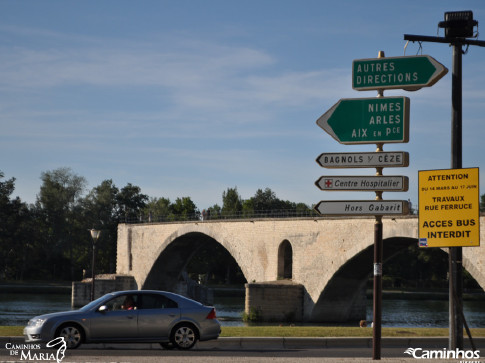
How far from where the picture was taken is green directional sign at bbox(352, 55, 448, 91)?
1273 centimetres

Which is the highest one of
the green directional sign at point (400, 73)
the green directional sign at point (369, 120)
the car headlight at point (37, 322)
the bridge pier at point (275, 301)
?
the green directional sign at point (400, 73)

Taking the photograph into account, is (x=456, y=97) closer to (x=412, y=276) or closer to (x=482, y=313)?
(x=482, y=313)

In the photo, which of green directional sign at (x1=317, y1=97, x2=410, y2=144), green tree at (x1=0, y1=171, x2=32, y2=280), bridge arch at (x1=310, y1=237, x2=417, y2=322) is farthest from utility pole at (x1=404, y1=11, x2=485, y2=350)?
green tree at (x1=0, y1=171, x2=32, y2=280)

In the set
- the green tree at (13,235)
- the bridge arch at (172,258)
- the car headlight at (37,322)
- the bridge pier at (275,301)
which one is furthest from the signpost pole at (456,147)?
the green tree at (13,235)

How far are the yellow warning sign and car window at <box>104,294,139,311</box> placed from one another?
598cm

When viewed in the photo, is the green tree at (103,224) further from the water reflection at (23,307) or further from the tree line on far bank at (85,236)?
the water reflection at (23,307)

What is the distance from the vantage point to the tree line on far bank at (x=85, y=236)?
287 feet

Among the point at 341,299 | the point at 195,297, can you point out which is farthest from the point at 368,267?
the point at 195,297

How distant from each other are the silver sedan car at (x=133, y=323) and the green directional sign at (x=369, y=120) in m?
4.93

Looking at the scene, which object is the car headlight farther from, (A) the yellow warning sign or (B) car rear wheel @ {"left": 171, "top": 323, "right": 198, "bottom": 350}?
(A) the yellow warning sign

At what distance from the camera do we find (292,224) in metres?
47.4

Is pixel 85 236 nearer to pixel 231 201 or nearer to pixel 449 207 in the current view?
pixel 231 201

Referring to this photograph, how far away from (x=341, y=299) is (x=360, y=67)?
113 ft

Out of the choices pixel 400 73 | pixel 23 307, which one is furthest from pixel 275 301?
pixel 400 73
